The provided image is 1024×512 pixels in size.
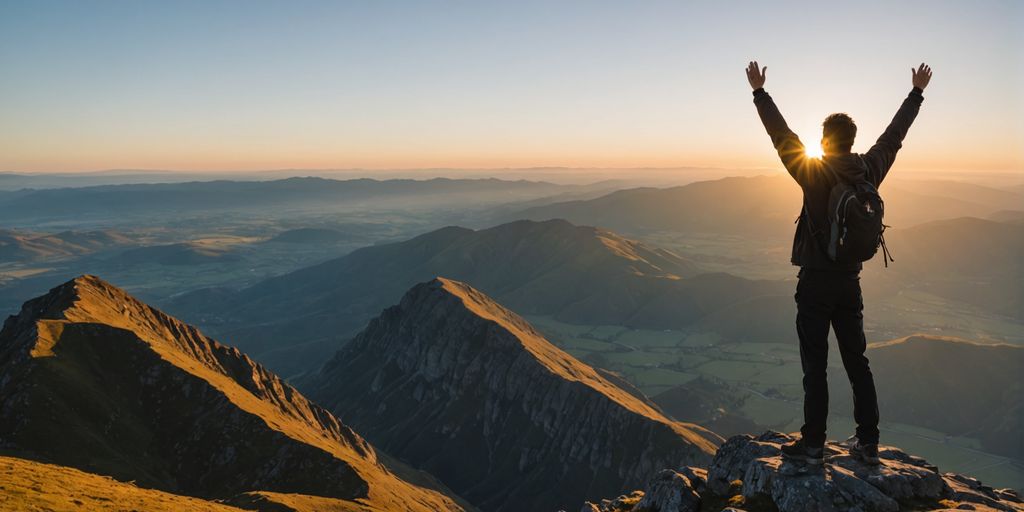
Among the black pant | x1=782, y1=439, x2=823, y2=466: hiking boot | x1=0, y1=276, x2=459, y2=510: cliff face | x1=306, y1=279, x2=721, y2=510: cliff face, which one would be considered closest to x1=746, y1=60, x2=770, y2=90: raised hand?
the black pant

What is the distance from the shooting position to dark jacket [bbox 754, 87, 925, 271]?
1348 centimetres

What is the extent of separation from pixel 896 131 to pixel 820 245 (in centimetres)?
395

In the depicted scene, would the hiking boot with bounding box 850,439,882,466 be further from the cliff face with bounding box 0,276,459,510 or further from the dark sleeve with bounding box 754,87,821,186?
the cliff face with bounding box 0,276,459,510

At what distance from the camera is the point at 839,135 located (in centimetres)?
1384

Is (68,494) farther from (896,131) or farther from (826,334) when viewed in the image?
(896,131)

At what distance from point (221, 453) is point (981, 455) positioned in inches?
8727

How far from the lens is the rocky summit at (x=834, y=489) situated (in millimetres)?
15438

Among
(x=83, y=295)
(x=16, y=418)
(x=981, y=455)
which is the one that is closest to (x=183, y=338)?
(x=83, y=295)

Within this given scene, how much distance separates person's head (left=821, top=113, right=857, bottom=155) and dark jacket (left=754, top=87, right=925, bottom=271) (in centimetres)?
30

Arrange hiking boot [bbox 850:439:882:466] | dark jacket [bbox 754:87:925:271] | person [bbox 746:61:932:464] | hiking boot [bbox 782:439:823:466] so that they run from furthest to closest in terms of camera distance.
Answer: hiking boot [bbox 850:439:882:466] < hiking boot [bbox 782:439:823:466] < person [bbox 746:61:932:464] < dark jacket [bbox 754:87:925:271]

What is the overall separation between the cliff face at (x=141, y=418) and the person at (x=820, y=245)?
251 ft

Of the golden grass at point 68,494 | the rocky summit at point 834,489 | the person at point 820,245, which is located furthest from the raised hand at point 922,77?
the golden grass at point 68,494

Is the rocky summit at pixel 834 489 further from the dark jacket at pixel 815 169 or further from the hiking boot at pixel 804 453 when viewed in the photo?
the dark jacket at pixel 815 169

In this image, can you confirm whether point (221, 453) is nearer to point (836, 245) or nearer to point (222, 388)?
point (222, 388)
